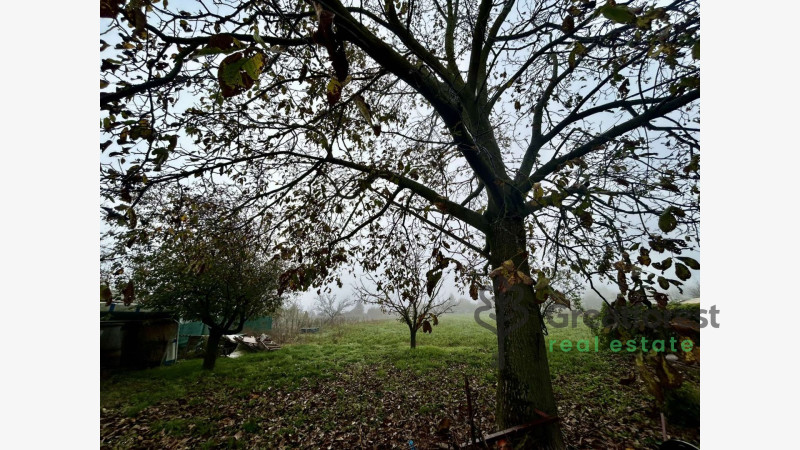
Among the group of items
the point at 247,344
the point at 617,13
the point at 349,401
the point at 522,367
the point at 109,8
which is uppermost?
the point at 109,8

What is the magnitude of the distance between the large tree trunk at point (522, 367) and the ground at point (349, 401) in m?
0.82

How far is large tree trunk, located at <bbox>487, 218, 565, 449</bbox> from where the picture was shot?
330cm

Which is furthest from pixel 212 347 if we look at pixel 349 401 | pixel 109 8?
pixel 109 8

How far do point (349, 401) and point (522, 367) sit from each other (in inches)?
189

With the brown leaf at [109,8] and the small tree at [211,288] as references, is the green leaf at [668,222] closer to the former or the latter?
the brown leaf at [109,8]

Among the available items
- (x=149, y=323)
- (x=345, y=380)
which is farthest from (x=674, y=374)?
(x=149, y=323)

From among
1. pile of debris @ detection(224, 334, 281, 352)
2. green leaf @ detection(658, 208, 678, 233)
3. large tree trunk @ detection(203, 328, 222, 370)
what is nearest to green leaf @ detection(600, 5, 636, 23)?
green leaf @ detection(658, 208, 678, 233)

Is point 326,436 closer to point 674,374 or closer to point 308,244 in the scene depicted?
point 308,244

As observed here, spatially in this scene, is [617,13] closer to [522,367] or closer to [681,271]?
[681,271]

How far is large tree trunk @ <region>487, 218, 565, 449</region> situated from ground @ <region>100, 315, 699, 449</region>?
0.82 metres

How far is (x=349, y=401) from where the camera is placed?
6598mm

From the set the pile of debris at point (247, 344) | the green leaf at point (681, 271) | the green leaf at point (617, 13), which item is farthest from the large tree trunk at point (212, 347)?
the green leaf at point (617, 13)

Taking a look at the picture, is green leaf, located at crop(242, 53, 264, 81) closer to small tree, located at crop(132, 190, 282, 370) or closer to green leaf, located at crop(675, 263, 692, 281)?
green leaf, located at crop(675, 263, 692, 281)

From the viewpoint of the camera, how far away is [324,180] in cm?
514
